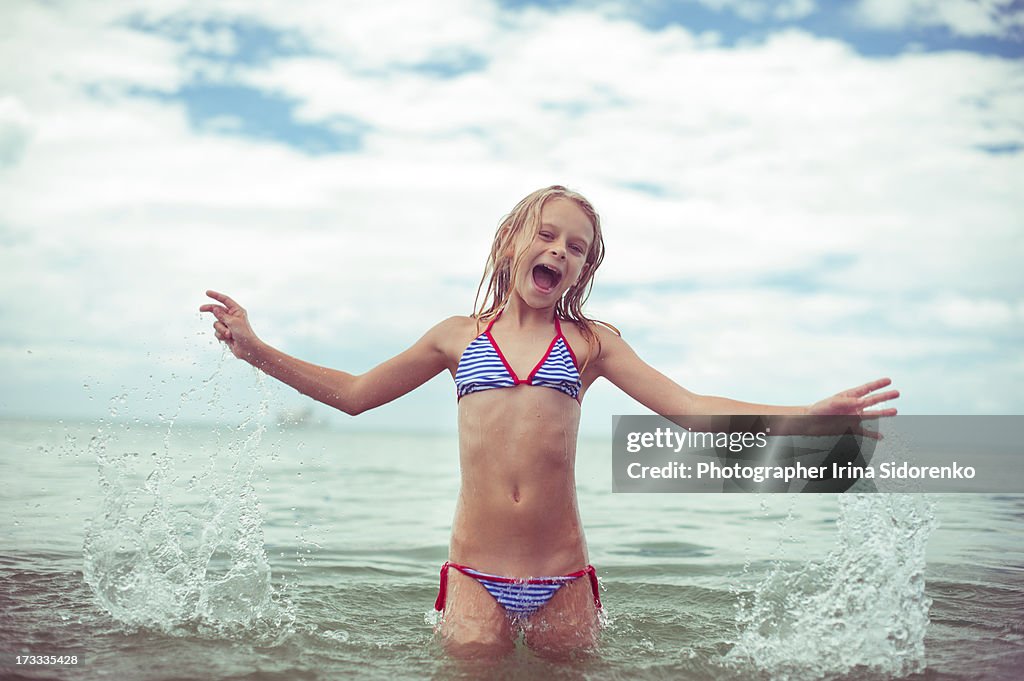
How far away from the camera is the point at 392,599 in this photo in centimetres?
497

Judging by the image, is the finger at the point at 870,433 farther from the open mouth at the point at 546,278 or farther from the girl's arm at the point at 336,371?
the girl's arm at the point at 336,371

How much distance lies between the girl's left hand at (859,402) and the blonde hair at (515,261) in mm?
883

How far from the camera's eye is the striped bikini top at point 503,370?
135 inches

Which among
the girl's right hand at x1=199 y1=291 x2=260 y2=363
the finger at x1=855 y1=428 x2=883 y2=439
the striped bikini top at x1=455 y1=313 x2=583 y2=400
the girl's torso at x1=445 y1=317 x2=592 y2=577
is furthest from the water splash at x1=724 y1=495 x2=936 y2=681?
the girl's right hand at x1=199 y1=291 x2=260 y2=363

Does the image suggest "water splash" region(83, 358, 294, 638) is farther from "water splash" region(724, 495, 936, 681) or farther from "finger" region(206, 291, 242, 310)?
"water splash" region(724, 495, 936, 681)

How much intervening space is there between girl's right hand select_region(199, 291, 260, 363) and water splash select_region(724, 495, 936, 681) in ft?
7.33

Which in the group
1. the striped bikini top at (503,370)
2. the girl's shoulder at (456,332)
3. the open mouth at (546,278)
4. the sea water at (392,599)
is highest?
the open mouth at (546,278)

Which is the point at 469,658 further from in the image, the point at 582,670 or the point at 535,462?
the point at 535,462

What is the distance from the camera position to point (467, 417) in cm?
348

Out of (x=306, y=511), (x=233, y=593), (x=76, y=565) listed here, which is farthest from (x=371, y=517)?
(x=233, y=593)

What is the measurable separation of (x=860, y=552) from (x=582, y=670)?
1251 mm

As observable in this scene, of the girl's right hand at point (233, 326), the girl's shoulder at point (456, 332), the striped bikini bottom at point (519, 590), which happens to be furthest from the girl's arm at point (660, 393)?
the girl's right hand at point (233, 326)

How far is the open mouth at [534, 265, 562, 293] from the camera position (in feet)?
11.6

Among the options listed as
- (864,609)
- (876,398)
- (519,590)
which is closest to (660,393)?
(876,398)
